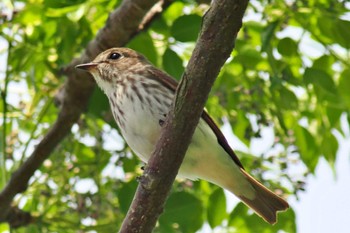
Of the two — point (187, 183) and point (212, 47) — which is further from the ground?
point (212, 47)

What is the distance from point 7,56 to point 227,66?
55.3 inches

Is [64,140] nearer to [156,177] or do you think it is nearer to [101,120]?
[101,120]

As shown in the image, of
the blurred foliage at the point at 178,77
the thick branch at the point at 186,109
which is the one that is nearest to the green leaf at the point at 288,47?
the blurred foliage at the point at 178,77

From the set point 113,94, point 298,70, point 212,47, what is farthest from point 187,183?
point 212,47

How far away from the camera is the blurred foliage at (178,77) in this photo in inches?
172

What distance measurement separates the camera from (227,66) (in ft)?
15.8

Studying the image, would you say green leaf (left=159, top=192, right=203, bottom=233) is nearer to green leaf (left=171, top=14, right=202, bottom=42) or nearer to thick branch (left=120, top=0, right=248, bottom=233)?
green leaf (left=171, top=14, right=202, bottom=42)

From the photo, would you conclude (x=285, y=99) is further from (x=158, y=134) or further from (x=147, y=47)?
(x=147, y=47)

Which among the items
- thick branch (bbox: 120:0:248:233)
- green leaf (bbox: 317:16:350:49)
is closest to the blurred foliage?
green leaf (bbox: 317:16:350:49)

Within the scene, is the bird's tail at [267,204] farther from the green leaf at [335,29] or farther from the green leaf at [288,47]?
the green leaf at [335,29]

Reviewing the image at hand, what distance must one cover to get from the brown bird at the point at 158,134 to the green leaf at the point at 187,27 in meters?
0.25

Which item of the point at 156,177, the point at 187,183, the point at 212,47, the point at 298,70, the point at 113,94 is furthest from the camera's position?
the point at 298,70

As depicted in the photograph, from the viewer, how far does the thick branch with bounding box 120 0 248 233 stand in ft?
8.47

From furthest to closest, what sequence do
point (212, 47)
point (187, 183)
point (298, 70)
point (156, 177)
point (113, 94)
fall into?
1. point (298, 70)
2. point (187, 183)
3. point (113, 94)
4. point (156, 177)
5. point (212, 47)
